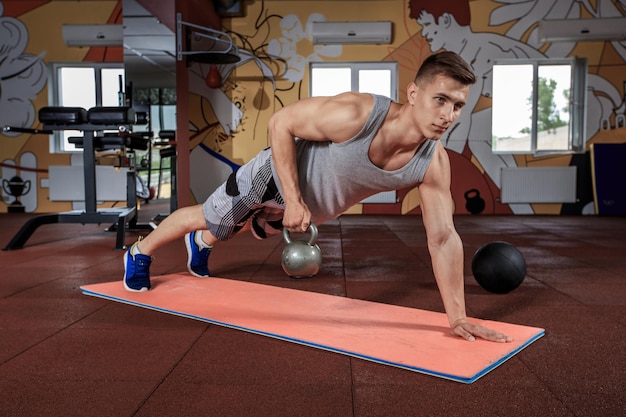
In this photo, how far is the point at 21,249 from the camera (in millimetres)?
3779

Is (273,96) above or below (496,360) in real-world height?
above

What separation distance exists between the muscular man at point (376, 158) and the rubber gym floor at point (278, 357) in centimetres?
34

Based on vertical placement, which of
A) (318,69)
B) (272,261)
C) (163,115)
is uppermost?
(318,69)

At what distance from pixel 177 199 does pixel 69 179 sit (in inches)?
81.2

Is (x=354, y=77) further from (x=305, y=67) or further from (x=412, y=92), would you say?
(x=412, y=92)

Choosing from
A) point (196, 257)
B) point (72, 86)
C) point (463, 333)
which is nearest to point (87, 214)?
point (196, 257)

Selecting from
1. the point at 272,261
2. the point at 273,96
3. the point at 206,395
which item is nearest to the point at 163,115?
the point at 273,96

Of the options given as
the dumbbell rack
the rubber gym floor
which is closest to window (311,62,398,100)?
the dumbbell rack

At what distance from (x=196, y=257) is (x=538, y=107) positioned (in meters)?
5.75

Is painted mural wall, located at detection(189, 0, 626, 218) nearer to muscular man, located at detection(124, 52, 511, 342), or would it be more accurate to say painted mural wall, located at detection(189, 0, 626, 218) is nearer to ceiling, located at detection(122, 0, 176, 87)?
ceiling, located at detection(122, 0, 176, 87)

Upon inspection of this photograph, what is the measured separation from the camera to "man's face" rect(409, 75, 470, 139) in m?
1.51

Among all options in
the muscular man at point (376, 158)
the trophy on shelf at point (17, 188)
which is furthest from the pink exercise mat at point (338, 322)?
the trophy on shelf at point (17, 188)

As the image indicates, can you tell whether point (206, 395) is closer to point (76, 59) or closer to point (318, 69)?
point (318, 69)

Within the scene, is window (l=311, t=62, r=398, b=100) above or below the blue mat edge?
above
